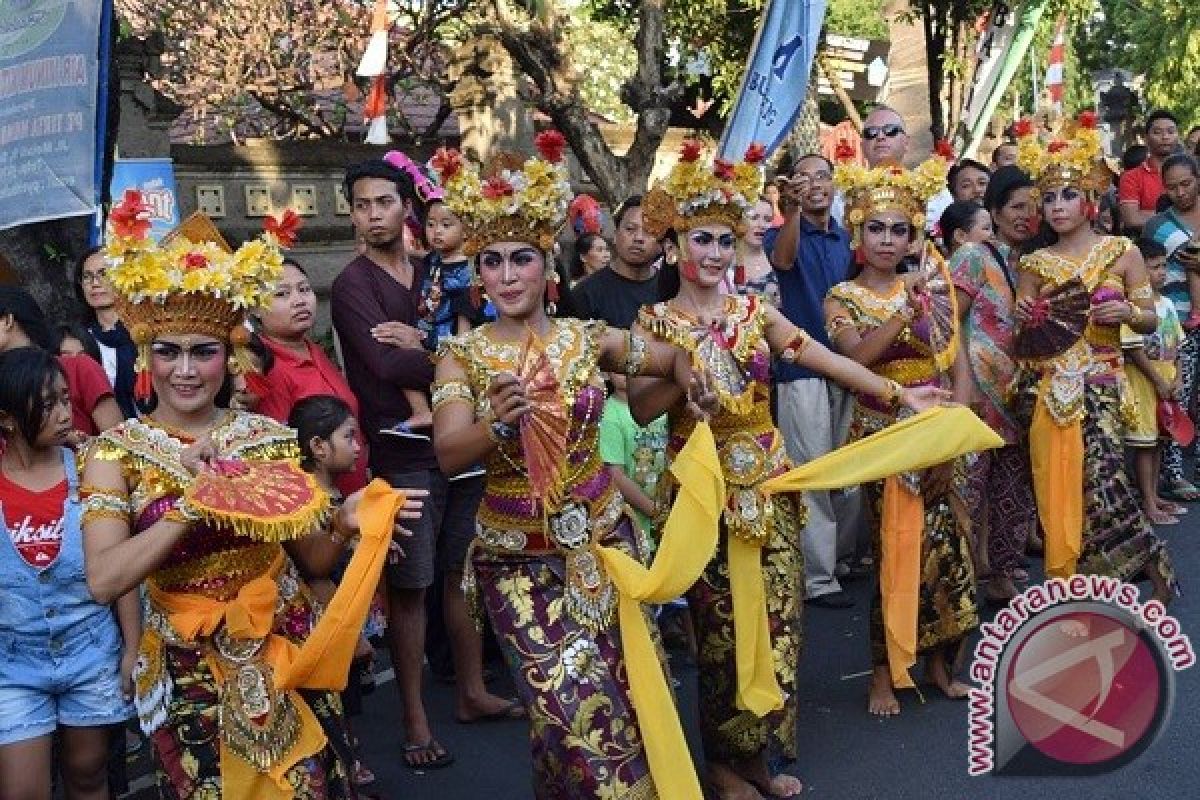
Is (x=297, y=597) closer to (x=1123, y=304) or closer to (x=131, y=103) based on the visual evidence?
(x=1123, y=304)

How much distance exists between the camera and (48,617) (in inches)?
154

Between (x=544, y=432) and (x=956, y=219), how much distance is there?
4244 mm

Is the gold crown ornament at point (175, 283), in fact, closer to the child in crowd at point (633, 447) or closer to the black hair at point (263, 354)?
the black hair at point (263, 354)

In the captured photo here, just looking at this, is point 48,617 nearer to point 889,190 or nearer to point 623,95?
point 889,190

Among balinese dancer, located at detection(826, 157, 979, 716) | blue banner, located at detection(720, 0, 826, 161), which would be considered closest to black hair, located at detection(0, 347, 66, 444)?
balinese dancer, located at detection(826, 157, 979, 716)

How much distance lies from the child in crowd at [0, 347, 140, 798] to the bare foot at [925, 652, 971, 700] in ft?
10.2

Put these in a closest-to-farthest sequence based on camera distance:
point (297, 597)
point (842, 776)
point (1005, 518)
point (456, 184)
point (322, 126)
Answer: point (297, 597), point (456, 184), point (842, 776), point (1005, 518), point (322, 126)

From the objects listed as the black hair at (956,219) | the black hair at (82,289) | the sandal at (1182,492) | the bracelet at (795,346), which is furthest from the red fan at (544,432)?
the sandal at (1182,492)

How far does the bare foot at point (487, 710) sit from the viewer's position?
18.3 feet

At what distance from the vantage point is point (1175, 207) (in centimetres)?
901

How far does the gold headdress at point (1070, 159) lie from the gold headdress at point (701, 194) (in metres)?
1.97

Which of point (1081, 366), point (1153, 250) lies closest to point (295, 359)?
point (1081, 366)

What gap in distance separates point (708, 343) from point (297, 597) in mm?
1567

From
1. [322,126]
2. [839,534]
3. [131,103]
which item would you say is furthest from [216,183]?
[839,534]
